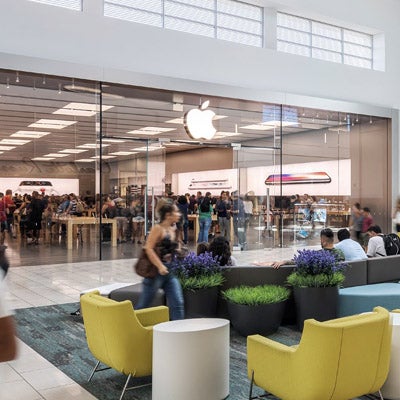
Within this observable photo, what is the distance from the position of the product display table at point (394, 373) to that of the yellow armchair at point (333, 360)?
188 mm

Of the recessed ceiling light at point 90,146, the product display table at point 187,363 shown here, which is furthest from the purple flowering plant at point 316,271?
the recessed ceiling light at point 90,146

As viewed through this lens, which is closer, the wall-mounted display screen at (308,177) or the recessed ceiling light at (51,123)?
the recessed ceiling light at (51,123)

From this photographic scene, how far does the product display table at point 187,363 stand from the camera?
369 centimetres

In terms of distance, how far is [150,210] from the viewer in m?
14.1

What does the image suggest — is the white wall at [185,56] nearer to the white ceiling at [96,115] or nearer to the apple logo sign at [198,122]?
the white ceiling at [96,115]

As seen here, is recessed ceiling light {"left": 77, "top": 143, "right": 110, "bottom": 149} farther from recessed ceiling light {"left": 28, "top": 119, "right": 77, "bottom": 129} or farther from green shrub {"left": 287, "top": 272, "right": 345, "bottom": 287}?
green shrub {"left": 287, "top": 272, "right": 345, "bottom": 287}

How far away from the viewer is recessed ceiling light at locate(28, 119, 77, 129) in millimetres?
13188

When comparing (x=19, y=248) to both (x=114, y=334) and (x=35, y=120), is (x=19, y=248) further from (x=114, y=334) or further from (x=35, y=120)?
(x=114, y=334)

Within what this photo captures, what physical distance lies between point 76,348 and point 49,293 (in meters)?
3.33

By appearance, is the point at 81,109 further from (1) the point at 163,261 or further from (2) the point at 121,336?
(2) the point at 121,336

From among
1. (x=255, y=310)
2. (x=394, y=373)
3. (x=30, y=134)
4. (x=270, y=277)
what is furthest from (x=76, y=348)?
(x=30, y=134)

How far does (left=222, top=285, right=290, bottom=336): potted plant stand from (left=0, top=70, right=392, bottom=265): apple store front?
4.82 meters

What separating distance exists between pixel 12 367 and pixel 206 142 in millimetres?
11626

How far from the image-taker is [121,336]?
3.97m
